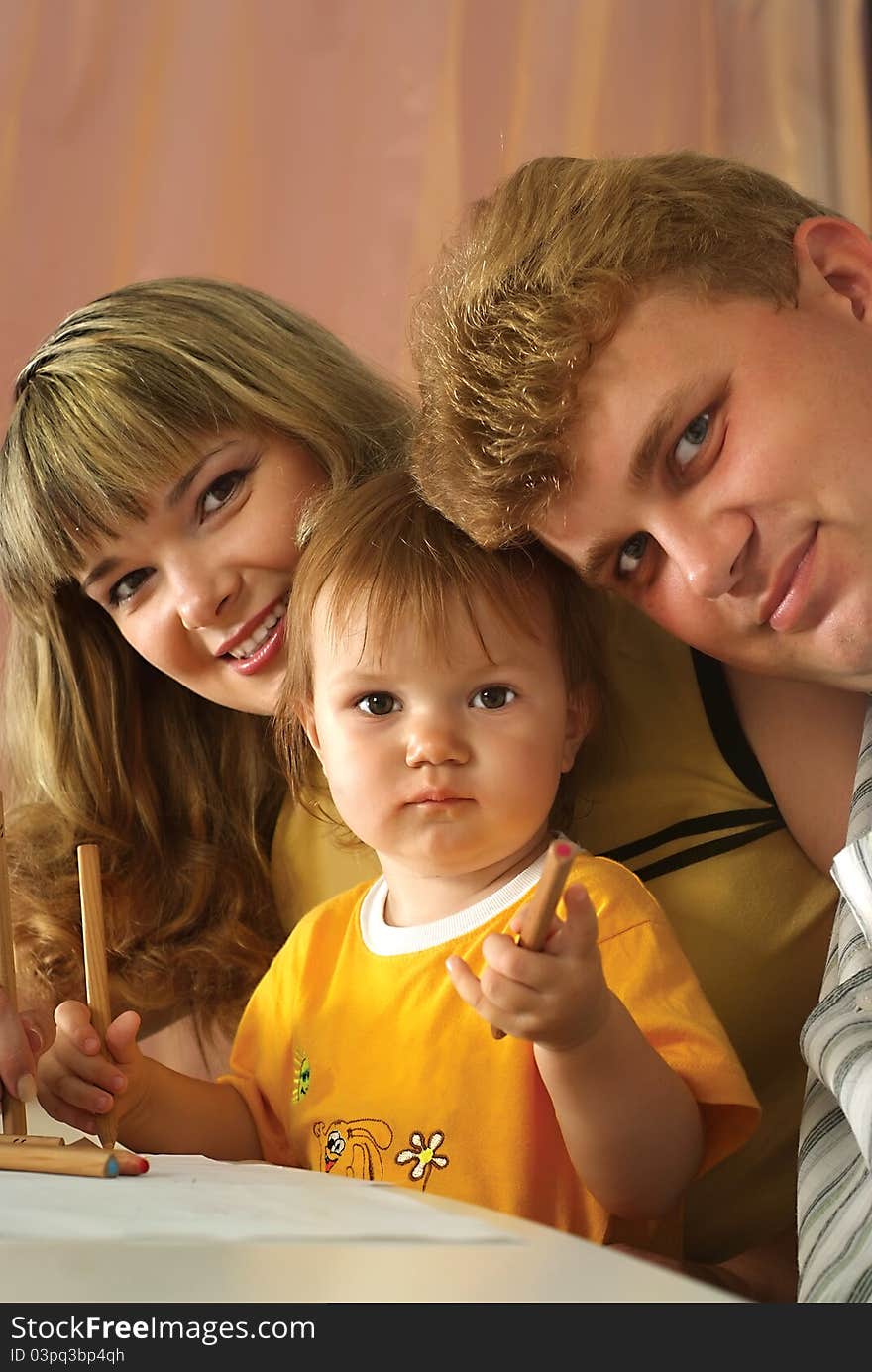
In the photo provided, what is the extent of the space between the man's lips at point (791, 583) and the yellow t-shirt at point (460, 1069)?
19 centimetres

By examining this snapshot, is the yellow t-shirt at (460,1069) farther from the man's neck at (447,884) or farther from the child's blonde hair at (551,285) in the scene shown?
the child's blonde hair at (551,285)

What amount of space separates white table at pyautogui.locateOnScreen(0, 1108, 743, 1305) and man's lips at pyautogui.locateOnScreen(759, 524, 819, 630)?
1.36ft

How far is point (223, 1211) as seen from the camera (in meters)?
0.59

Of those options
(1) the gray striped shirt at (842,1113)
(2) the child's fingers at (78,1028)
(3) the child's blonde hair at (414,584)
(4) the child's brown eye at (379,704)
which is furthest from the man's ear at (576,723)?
(2) the child's fingers at (78,1028)

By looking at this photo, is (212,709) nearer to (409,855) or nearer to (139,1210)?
(409,855)

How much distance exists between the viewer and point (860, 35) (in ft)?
6.21

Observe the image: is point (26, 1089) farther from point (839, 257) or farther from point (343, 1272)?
point (839, 257)

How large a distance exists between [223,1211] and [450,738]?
1.20ft

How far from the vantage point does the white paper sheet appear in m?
0.54

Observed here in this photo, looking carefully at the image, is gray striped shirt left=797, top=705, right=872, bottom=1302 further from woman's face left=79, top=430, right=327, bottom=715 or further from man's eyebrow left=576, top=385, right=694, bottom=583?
woman's face left=79, top=430, right=327, bottom=715

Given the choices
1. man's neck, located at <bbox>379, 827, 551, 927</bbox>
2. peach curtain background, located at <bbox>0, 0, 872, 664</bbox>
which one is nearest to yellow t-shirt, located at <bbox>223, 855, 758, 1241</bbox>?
man's neck, located at <bbox>379, 827, 551, 927</bbox>

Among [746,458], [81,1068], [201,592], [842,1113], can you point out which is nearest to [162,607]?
[201,592]

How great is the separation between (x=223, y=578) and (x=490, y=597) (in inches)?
11.6
